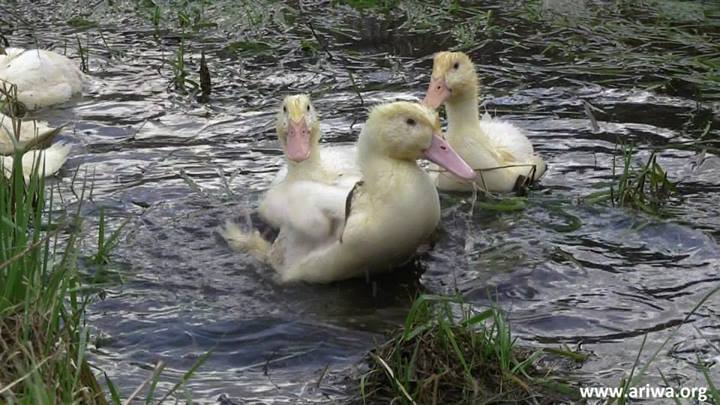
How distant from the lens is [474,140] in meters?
7.50

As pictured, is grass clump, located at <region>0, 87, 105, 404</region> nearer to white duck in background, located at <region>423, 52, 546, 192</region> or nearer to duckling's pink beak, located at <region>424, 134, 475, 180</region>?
duckling's pink beak, located at <region>424, 134, 475, 180</region>

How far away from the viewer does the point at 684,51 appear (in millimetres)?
9906

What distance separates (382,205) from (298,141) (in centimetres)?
82

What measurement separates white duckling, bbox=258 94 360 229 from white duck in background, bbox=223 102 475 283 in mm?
167

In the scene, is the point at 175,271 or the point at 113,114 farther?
the point at 113,114

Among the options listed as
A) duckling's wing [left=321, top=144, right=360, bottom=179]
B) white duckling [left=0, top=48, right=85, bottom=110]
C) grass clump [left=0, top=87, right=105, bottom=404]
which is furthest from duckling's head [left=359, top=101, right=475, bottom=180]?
Answer: white duckling [left=0, top=48, right=85, bottom=110]

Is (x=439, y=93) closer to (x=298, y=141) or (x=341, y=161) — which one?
(x=341, y=161)

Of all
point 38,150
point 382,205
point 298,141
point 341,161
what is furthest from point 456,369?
point 38,150

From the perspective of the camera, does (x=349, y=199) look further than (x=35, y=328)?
Yes

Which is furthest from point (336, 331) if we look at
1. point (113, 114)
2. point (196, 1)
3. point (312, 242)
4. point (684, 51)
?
point (196, 1)

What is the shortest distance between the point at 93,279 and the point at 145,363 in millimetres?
634

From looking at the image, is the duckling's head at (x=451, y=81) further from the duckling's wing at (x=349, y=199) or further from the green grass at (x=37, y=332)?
the green grass at (x=37, y=332)

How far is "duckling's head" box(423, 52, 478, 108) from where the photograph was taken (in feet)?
25.1

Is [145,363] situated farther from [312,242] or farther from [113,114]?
[113,114]
